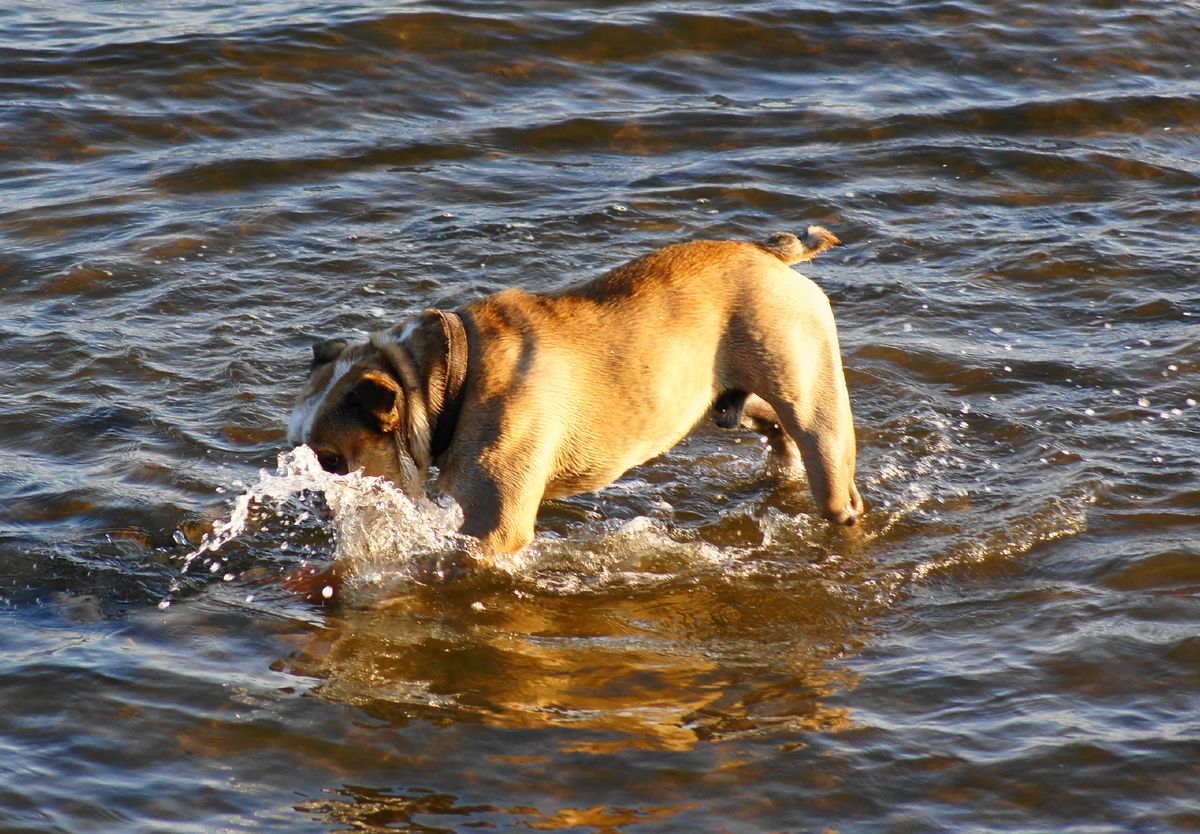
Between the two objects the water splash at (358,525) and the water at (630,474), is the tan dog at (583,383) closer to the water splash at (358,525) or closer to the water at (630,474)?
the water splash at (358,525)

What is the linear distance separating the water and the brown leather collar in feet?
1.40

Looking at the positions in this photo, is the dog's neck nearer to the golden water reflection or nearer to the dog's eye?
A: the dog's eye

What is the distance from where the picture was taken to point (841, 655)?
683 centimetres

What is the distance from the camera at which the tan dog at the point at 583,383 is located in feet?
22.2

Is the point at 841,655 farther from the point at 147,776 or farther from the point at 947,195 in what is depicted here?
the point at 947,195

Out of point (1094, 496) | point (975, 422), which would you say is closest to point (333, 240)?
point (975, 422)

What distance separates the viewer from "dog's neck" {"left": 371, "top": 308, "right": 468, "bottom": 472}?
6.76 m

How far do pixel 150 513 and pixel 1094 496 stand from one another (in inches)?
204

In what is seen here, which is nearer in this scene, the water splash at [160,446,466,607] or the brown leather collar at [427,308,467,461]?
the brown leather collar at [427,308,467,461]

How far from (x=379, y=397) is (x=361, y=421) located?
21 cm

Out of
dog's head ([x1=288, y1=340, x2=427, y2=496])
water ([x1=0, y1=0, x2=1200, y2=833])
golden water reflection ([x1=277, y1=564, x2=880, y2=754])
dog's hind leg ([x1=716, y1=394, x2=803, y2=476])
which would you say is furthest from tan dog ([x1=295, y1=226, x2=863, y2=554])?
golden water reflection ([x1=277, y1=564, x2=880, y2=754])

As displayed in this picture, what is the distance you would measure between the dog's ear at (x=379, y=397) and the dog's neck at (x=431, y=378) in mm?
140

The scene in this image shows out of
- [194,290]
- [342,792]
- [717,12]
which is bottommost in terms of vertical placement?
[342,792]

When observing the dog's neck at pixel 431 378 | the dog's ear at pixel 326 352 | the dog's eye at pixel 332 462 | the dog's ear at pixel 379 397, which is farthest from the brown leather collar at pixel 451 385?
the dog's ear at pixel 326 352
